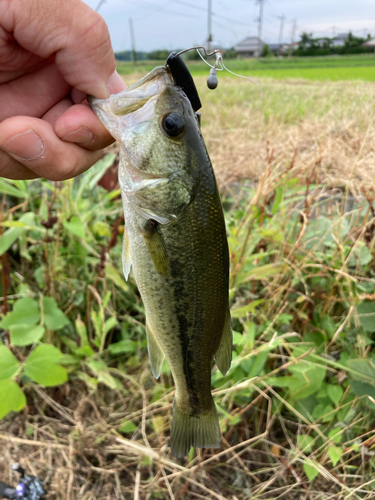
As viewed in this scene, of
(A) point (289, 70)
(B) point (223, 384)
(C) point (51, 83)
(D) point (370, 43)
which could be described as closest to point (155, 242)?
(C) point (51, 83)

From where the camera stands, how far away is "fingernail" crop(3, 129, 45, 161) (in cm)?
132

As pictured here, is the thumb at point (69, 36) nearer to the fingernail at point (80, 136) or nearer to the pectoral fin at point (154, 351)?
the fingernail at point (80, 136)

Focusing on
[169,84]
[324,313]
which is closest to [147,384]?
[324,313]

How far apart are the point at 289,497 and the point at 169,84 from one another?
2.27 meters

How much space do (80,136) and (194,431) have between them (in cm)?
138

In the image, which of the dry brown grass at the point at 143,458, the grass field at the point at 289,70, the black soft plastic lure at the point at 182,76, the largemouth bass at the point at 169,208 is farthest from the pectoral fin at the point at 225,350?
the grass field at the point at 289,70

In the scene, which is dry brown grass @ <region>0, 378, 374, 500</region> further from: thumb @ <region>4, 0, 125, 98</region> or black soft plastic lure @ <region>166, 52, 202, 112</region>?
thumb @ <region>4, 0, 125, 98</region>

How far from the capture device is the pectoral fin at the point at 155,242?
1273 millimetres

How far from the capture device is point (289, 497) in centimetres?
198

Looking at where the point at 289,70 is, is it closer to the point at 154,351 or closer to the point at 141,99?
the point at 141,99

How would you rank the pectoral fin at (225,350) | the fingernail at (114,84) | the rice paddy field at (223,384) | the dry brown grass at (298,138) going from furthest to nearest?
1. the dry brown grass at (298,138)
2. the rice paddy field at (223,384)
3. the fingernail at (114,84)
4. the pectoral fin at (225,350)

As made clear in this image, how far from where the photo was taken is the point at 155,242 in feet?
4.20

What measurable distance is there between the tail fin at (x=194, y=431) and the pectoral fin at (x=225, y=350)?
0.23 m

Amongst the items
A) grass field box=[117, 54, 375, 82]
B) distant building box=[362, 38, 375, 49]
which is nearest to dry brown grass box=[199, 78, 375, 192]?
grass field box=[117, 54, 375, 82]
